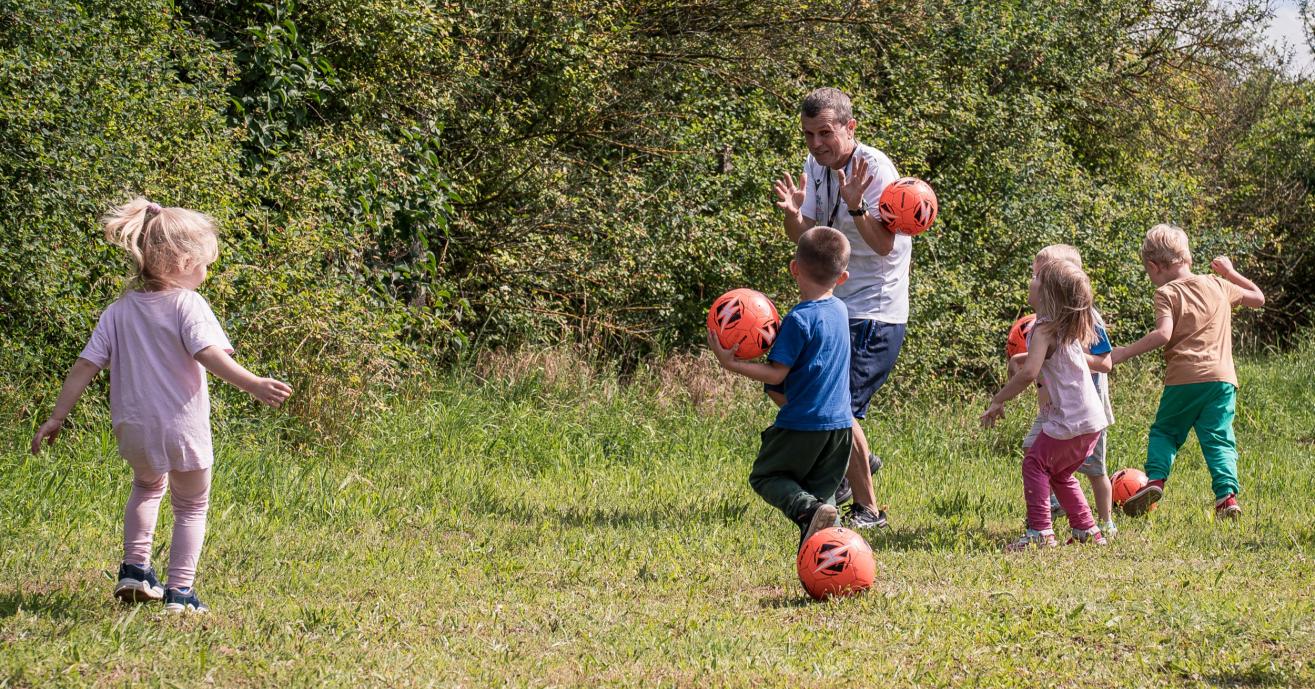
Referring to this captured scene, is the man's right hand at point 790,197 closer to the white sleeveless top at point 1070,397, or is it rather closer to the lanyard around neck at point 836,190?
the lanyard around neck at point 836,190

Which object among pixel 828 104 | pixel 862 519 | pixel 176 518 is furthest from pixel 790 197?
pixel 176 518

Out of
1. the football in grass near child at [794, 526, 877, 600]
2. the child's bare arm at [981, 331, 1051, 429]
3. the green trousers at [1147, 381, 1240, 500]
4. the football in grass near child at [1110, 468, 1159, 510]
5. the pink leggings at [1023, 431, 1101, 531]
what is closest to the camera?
the football in grass near child at [794, 526, 877, 600]

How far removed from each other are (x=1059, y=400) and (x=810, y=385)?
5.16 ft

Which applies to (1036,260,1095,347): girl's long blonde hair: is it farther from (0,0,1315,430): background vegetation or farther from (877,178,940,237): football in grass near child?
(0,0,1315,430): background vegetation

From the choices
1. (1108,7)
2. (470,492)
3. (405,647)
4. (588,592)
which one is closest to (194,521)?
(405,647)

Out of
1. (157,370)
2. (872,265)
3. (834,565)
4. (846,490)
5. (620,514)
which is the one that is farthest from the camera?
(620,514)

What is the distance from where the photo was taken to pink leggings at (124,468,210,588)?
4.68 meters

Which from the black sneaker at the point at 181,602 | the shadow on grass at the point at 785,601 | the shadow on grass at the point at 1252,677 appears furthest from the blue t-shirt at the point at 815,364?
the black sneaker at the point at 181,602

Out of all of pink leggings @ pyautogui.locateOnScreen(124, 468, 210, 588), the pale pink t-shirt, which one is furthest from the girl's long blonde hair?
pink leggings @ pyautogui.locateOnScreen(124, 468, 210, 588)

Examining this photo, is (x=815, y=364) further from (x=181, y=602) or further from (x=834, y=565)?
(x=181, y=602)

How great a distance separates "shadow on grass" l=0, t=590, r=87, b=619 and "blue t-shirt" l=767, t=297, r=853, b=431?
2919 millimetres

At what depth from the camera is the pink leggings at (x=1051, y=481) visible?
248 inches

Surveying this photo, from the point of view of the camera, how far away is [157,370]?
4539 mm

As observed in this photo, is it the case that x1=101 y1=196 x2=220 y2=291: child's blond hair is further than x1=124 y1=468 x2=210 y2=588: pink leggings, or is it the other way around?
x1=124 y1=468 x2=210 y2=588: pink leggings
